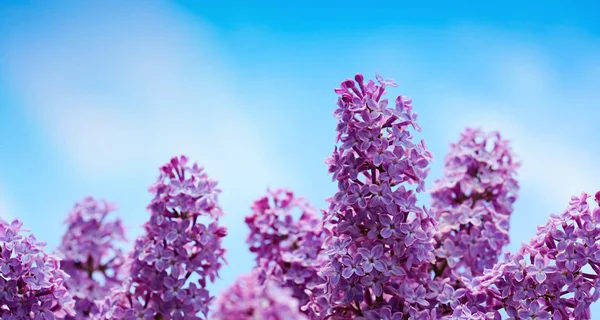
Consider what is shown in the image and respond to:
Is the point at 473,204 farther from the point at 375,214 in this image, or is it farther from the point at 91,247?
the point at 91,247

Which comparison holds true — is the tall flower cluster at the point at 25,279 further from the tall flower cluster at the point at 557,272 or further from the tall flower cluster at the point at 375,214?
the tall flower cluster at the point at 557,272

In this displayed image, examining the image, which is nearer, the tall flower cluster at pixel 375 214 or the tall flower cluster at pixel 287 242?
the tall flower cluster at pixel 375 214

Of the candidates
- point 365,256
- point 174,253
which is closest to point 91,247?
point 174,253

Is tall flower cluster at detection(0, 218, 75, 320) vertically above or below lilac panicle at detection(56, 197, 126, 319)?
below

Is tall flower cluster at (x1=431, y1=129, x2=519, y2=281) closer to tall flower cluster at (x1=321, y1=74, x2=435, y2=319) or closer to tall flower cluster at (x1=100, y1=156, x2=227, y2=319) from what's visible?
tall flower cluster at (x1=321, y1=74, x2=435, y2=319)

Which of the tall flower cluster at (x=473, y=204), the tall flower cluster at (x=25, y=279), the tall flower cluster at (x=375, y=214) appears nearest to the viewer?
the tall flower cluster at (x=375, y=214)

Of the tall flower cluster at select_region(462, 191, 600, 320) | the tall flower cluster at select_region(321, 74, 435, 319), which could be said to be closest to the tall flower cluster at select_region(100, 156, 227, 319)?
the tall flower cluster at select_region(321, 74, 435, 319)

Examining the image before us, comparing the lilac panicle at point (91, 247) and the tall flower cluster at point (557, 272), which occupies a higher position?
the lilac panicle at point (91, 247)

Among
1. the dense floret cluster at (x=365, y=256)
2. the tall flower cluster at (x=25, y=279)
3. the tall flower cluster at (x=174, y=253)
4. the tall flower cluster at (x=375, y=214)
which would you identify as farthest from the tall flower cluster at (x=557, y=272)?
the tall flower cluster at (x=25, y=279)

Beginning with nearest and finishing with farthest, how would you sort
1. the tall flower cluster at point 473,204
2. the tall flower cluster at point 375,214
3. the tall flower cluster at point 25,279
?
the tall flower cluster at point 375,214 < the tall flower cluster at point 25,279 < the tall flower cluster at point 473,204
